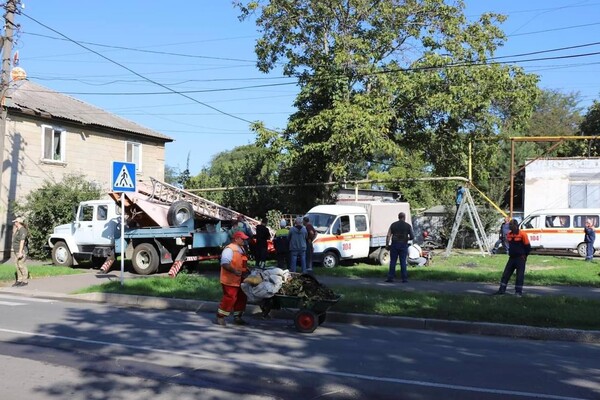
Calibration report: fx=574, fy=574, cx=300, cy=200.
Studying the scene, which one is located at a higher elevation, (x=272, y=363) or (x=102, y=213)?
(x=102, y=213)

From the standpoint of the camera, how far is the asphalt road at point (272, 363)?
231 inches

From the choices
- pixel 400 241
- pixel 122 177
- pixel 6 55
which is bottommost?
pixel 400 241

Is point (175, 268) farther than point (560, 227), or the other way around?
point (560, 227)

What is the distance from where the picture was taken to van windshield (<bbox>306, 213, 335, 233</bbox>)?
19625mm

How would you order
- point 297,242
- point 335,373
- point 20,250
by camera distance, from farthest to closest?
point 297,242 → point 20,250 → point 335,373

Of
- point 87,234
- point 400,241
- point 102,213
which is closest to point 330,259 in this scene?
point 400,241

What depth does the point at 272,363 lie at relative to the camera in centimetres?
703

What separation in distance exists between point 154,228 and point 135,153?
13224 millimetres

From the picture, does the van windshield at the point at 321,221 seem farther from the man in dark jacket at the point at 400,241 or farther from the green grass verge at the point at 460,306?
the green grass verge at the point at 460,306

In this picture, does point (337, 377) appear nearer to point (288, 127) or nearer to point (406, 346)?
point (406, 346)

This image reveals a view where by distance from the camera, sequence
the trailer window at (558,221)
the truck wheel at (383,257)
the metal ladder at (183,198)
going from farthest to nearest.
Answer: the trailer window at (558,221), the truck wheel at (383,257), the metal ladder at (183,198)

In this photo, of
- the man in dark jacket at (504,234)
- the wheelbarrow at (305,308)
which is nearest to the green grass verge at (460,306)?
the wheelbarrow at (305,308)

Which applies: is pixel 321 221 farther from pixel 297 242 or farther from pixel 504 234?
pixel 504 234

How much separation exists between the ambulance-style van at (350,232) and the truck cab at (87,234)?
6.68 metres
